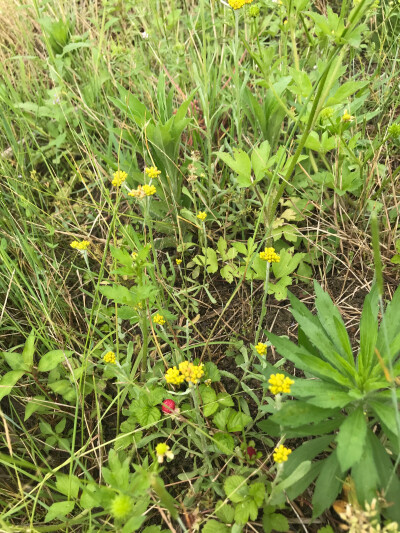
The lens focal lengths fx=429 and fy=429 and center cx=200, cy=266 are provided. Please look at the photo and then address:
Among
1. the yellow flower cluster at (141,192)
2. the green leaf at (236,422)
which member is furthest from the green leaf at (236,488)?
the yellow flower cluster at (141,192)

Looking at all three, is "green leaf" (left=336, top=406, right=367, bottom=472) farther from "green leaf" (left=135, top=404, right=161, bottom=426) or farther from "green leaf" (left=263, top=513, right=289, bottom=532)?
"green leaf" (left=135, top=404, right=161, bottom=426)

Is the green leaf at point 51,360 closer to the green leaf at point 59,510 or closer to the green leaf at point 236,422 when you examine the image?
the green leaf at point 59,510

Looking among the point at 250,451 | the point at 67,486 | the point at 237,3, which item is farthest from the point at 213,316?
the point at 237,3

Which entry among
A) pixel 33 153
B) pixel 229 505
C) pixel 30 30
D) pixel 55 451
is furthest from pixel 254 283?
pixel 30 30

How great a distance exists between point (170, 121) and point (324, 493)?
4.55 ft

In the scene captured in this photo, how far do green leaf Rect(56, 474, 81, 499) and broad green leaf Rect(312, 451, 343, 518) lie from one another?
685 mm

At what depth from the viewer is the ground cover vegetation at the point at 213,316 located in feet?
3.85

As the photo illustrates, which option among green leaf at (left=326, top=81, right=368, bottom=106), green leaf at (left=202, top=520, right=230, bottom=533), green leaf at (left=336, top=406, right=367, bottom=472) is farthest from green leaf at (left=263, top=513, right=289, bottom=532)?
green leaf at (left=326, top=81, right=368, bottom=106)

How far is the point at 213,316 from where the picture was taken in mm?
1780

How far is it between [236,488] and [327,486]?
255 mm

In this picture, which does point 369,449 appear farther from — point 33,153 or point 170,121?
point 33,153

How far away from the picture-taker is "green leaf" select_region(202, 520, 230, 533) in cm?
122

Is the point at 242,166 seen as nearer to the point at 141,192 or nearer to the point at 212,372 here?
the point at 141,192

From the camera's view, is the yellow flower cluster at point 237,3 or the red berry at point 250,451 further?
the yellow flower cluster at point 237,3
